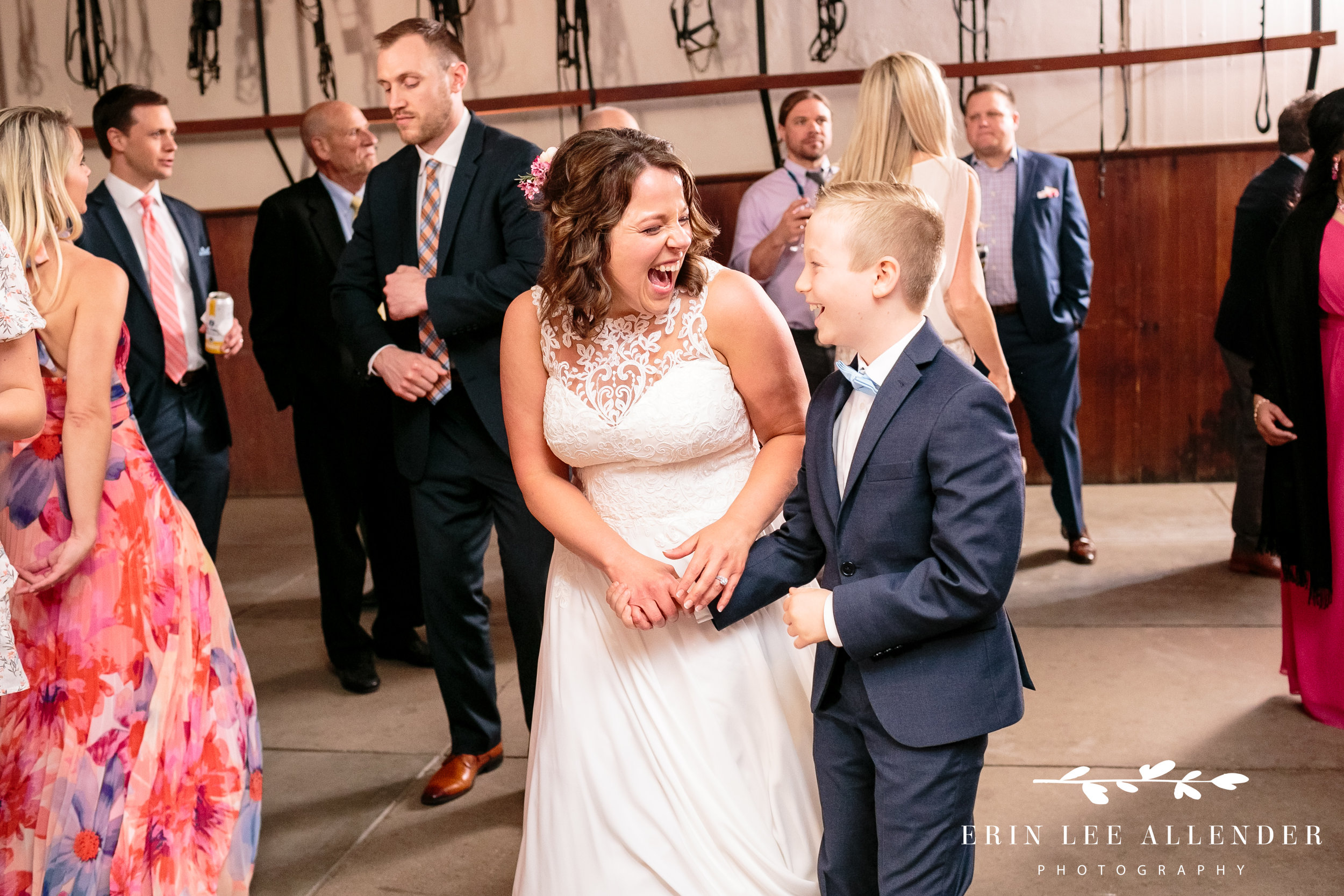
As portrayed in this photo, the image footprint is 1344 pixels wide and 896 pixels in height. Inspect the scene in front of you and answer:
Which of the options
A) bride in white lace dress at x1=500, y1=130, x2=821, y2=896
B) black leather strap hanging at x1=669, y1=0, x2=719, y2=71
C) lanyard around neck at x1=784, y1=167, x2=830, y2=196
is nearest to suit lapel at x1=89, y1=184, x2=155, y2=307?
bride in white lace dress at x1=500, y1=130, x2=821, y2=896

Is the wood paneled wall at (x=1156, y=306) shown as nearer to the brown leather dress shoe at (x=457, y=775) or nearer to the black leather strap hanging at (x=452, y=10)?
the black leather strap hanging at (x=452, y=10)

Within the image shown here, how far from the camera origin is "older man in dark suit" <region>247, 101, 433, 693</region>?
385 centimetres

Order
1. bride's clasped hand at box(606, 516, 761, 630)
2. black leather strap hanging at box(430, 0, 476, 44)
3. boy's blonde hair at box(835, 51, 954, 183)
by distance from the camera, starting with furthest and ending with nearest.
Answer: black leather strap hanging at box(430, 0, 476, 44)
boy's blonde hair at box(835, 51, 954, 183)
bride's clasped hand at box(606, 516, 761, 630)

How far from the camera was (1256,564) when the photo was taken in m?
4.41

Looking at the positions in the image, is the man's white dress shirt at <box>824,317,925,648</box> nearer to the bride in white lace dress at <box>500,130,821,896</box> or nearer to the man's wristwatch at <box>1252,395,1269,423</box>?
the bride in white lace dress at <box>500,130,821,896</box>

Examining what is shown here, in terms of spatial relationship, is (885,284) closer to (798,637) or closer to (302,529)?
(798,637)

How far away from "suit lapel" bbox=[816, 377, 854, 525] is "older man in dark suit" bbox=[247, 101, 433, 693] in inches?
94.8

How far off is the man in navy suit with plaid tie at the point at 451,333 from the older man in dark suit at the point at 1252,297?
2.29m

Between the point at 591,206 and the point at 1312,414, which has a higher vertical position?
the point at 591,206

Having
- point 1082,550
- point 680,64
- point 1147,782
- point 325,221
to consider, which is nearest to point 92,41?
point 680,64

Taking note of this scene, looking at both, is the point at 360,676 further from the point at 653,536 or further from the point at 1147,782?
the point at 1147,782

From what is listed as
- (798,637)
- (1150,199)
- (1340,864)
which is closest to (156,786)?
(798,637)

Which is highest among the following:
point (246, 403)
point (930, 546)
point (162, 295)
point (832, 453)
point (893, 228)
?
point (893, 228)

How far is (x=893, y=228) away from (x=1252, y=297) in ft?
9.85
